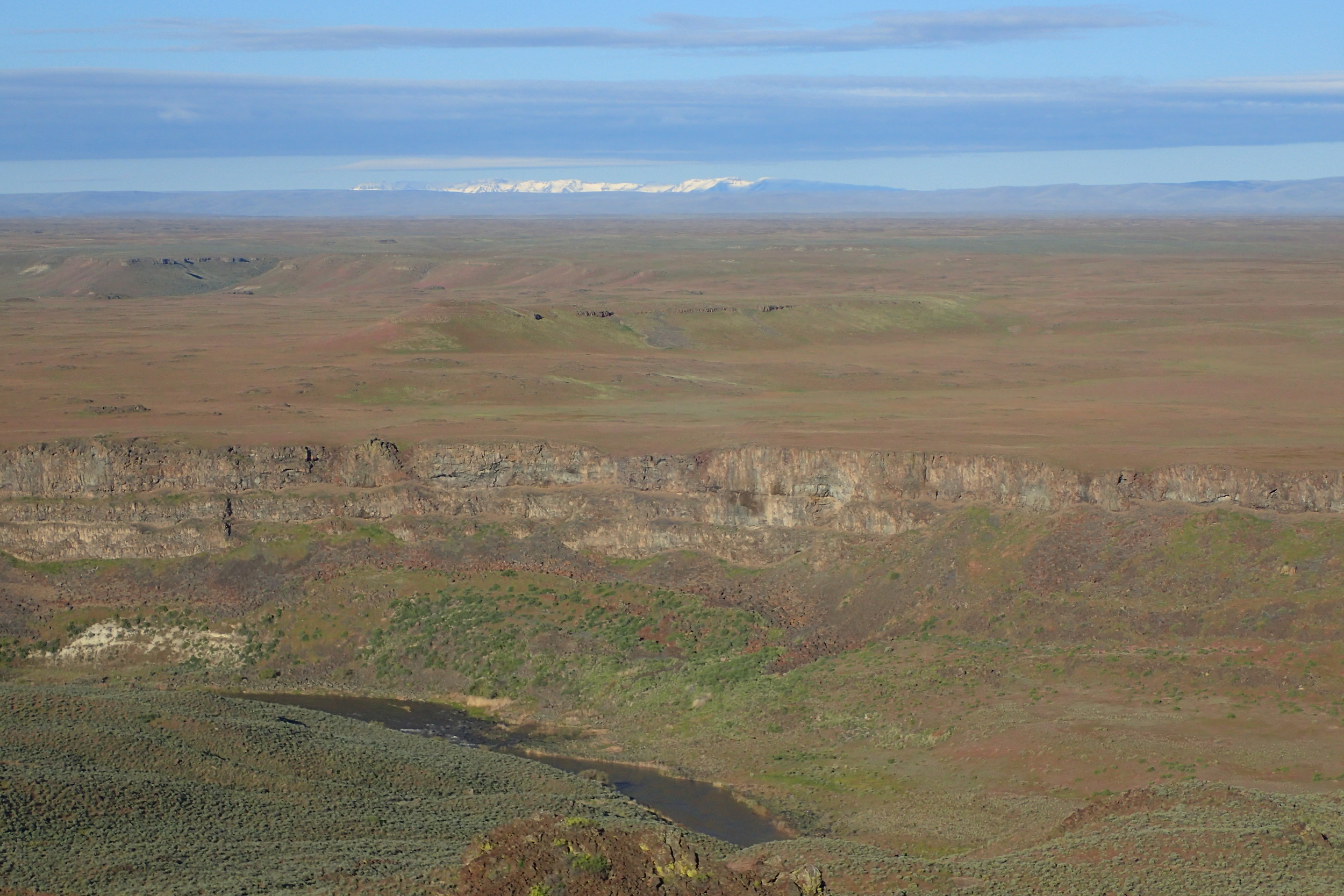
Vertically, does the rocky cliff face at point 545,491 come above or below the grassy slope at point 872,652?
above

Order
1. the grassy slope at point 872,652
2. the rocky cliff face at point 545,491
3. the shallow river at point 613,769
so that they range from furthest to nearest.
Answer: the rocky cliff face at point 545,491
the grassy slope at point 872,652
the shallow river at point 613,769

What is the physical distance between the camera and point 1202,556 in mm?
50469

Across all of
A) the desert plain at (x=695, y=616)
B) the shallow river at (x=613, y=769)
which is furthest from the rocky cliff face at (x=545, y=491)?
the shallow river at (x=613, y=769)

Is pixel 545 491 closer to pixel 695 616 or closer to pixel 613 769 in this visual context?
pixel 695 616

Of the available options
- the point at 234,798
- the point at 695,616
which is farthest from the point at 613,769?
the point at 234,798

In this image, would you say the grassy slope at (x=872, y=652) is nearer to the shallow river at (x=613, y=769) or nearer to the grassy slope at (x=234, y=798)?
the shallow river at (x=613, y=769)

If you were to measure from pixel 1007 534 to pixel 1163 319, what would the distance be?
75998 mm

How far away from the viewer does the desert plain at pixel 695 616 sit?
110 ft

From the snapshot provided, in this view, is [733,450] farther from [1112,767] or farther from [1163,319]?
[1163,319]

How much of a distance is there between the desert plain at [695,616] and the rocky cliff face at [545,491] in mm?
180

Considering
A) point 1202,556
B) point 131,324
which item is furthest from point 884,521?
point 131,324

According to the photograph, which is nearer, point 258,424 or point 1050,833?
point 1050,833

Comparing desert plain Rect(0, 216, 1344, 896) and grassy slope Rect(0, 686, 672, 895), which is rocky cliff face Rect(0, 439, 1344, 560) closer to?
desert plain Rect(0, 216, 1344, 896)

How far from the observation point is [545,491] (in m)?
61.9
